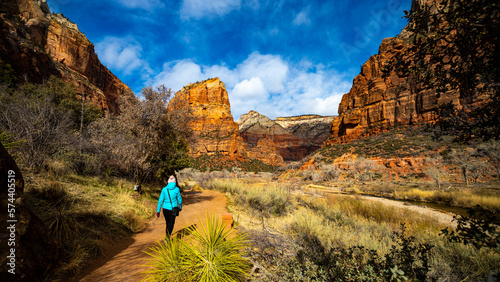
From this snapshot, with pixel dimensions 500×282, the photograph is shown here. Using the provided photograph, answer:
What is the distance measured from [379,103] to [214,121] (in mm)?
62122

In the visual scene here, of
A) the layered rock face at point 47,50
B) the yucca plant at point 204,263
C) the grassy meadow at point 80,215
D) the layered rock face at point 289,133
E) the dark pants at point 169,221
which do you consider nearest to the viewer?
the yucca plant at point 204,263

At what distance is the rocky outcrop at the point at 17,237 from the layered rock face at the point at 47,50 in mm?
17895

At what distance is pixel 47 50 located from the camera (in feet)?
115

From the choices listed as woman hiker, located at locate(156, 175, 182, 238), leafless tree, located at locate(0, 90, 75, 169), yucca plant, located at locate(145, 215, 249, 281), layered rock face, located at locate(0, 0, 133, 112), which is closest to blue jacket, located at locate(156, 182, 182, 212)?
woman hiker, located at locate(156, 175, 182, 238)

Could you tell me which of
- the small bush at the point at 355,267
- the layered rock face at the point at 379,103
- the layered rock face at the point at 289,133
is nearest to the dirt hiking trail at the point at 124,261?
the small bush at the point at 355,267

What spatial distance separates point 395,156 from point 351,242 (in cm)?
3652

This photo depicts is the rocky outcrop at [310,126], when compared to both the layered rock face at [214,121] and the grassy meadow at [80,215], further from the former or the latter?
the grassy meadow at [80,215]

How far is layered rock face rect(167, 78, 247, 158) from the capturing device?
2963 inches

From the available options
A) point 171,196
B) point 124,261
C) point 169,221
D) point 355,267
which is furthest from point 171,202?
point 355,267

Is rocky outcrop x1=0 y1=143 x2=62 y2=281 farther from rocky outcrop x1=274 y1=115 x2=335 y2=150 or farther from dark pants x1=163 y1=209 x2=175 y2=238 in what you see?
rocky outcrop x1=274 y1=115 x2=335 y2=150

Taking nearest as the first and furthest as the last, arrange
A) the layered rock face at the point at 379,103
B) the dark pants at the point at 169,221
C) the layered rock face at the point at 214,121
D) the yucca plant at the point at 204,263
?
the yucca plant at the point at 204,263 → the dark pants at the point at 169,221 → the layered rock face at the point at 379,103 → the layered rock face at the point at 214,121

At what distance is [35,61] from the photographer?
25266mm

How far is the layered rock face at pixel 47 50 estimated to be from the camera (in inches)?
915

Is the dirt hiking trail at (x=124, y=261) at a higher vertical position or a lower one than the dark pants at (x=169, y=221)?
lower
